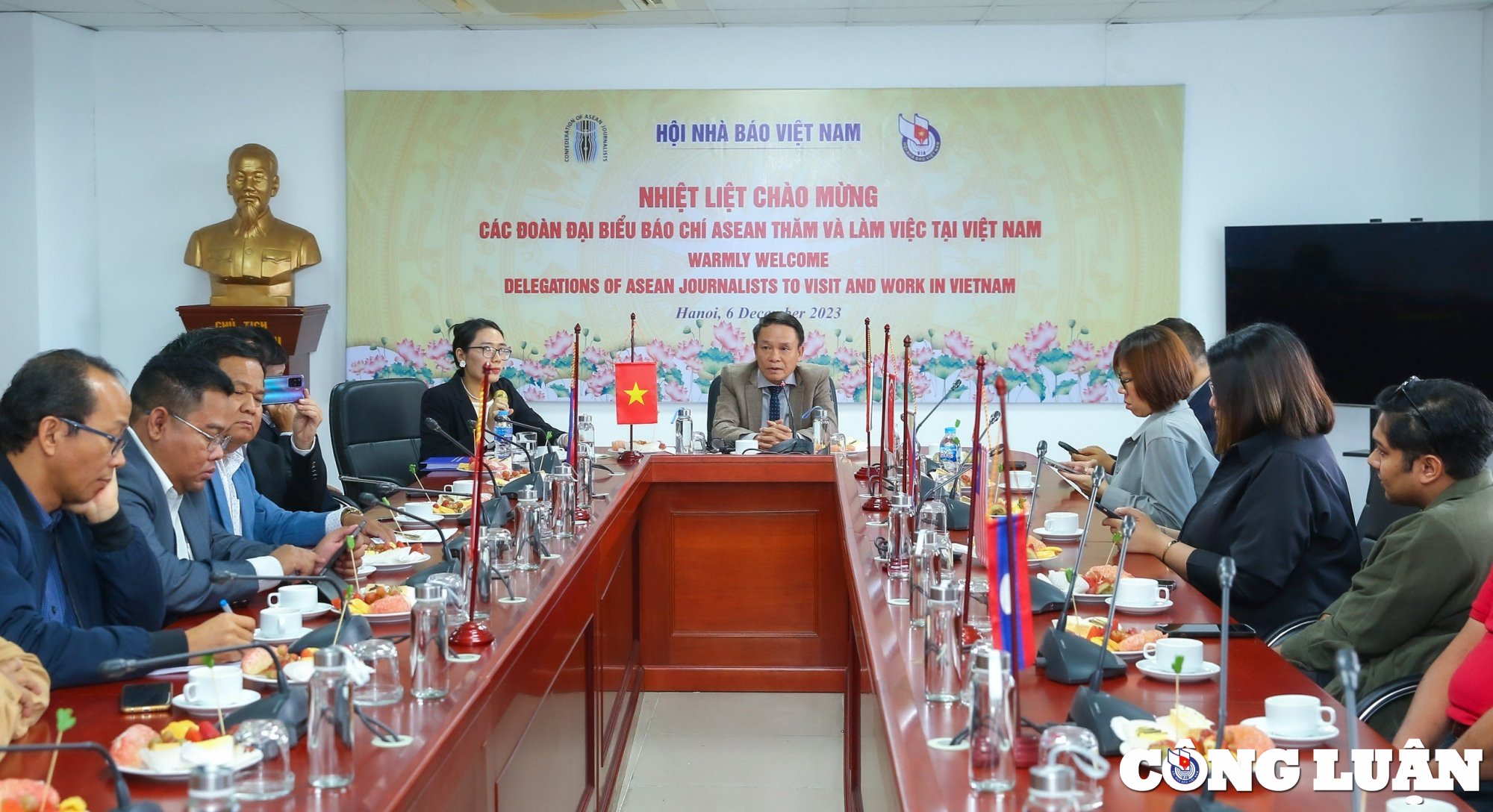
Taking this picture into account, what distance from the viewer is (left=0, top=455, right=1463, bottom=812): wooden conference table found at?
149 centimetres

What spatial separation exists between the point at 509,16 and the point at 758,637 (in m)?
2.81

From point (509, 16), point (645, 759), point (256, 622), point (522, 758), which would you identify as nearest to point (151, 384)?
point (256, 622)

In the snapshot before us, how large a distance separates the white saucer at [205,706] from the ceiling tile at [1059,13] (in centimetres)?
459

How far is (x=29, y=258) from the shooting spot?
5613 millimetres

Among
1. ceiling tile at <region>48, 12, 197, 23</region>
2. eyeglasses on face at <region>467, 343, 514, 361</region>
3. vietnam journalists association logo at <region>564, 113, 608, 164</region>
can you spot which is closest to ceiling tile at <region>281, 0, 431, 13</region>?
ceiling tile at <region>48, 12, 197, 23</region>

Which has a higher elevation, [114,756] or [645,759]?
[114,756]

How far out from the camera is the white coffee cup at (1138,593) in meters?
2.34

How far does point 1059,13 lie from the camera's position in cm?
557

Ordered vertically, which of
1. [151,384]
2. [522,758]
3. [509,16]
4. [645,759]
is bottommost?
[645,759]

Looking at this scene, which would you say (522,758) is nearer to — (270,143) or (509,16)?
(509,16)

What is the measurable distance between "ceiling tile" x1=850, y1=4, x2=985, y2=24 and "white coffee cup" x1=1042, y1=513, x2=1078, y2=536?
9.71ft

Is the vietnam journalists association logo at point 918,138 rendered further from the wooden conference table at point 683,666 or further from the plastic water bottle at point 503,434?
the plastic water bottle at point 503,434

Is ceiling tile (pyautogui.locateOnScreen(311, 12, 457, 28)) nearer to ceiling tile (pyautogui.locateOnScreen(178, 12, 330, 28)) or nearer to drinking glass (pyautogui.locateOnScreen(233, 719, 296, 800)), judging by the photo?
ceiling tile (pyautogui.locateOnScreen(178, 12, 330, 28))

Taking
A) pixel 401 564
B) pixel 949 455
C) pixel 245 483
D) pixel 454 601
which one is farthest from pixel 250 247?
pixel 454 601
